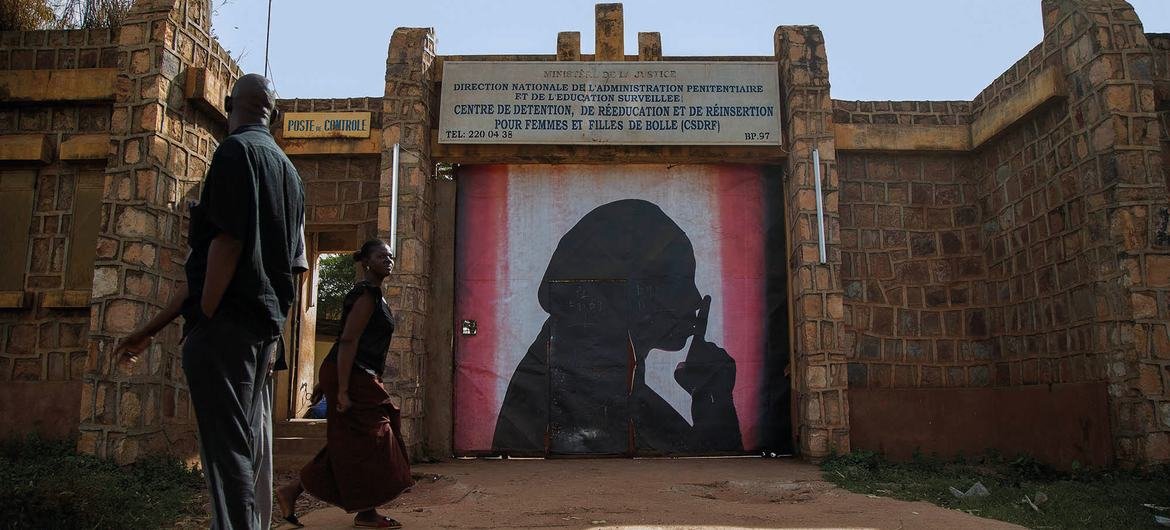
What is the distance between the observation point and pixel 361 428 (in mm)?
4738

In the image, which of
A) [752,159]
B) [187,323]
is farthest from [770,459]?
[187,323]

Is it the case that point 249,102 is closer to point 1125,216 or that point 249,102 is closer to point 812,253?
point 812,253

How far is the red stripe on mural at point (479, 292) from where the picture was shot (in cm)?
846

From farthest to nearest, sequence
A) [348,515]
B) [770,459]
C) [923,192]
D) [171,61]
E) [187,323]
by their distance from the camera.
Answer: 1. [923,192]
2. [770,459]
3. [171,61]
4. [348,515]
5. [187,323]

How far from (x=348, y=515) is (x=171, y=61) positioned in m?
4.38


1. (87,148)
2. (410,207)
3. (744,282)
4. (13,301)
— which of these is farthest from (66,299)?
(744,282)

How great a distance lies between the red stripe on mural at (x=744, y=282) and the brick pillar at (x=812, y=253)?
356mm

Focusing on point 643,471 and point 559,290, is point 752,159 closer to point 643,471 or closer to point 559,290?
point 559,290

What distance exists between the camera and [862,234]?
28.4ft

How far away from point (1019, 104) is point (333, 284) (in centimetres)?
2020

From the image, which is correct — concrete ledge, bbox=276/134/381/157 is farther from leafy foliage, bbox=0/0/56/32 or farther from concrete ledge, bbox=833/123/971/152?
concrete ledge, bbox=833/123/971/152

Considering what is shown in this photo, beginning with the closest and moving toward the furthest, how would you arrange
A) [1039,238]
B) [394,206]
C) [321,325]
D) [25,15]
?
[1039,238] → [394,206] → [25,15] → [321,325]

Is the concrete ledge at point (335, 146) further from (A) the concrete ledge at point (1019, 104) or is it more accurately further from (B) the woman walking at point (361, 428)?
(A) the concrete ledge at point (1019, 104)

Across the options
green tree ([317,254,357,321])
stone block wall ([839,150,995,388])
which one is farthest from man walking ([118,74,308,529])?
green tree ([317,254,357,321])
